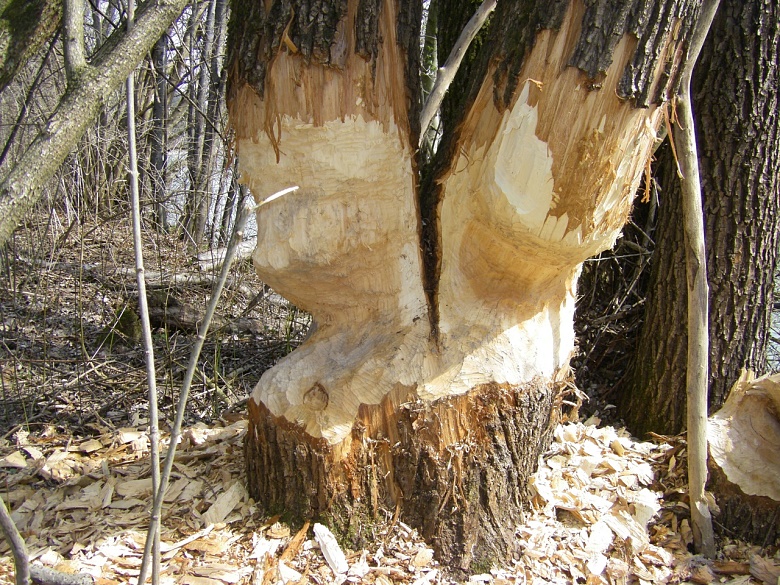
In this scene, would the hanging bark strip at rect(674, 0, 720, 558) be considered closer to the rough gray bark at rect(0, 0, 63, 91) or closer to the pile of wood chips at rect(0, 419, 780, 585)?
the pile of wood chips at rect(0, 419, 780, 585)

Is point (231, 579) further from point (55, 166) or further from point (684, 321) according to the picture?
point (684, 321)

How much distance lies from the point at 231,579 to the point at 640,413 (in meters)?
1.92

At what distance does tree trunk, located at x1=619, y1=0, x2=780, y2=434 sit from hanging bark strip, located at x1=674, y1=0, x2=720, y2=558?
1.88 feet

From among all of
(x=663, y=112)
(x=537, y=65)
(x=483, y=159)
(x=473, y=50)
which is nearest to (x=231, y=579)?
(x=483, y=159)

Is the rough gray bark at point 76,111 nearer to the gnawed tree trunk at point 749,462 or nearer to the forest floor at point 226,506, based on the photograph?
the forest floor at point 226,506

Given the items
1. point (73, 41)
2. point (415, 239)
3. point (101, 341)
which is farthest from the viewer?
point (101, 341)

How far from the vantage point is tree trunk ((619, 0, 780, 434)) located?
8.12ft

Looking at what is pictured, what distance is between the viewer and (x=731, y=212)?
2543 millimetres

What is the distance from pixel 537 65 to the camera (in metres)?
1.74

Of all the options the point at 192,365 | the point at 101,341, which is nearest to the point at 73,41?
the point at 192,365

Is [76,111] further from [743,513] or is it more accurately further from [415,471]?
[743,513]

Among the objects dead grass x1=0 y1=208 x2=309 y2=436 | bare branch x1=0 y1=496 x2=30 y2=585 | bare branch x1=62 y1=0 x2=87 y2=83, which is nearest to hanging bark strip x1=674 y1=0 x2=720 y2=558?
bare branch x1=62 y1=0 x2=87 y2=83

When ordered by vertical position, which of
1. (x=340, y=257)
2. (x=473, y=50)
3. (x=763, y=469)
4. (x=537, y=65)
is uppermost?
(x=473, y=50)

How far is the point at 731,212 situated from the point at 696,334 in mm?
768
